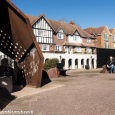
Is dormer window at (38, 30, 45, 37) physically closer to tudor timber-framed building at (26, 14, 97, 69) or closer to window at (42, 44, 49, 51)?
tudor timber-framed building at (26, 14, 97, 69)

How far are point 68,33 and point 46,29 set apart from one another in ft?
22.6

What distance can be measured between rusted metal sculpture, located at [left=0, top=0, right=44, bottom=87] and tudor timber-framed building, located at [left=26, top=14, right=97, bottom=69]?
19260mm

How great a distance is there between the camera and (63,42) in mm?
37750

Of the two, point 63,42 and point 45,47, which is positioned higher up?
point 63,42

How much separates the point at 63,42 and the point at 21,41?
2883cm

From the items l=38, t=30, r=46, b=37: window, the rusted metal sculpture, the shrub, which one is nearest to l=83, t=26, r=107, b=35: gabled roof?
l=38, t=30, r=46, b=37: window

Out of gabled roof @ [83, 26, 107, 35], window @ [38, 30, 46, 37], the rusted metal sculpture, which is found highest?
gabled roof @ [83, 26, 107, 35]

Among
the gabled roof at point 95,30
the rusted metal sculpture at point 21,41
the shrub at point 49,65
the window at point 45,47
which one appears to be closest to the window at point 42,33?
the window at point 45,47

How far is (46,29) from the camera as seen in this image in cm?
3391

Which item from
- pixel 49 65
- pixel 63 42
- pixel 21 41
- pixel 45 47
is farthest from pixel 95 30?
pixel 21 41

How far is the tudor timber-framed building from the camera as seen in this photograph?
3262 centimetres

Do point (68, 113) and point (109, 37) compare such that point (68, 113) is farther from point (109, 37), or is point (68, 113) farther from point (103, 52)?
point (109, 37)

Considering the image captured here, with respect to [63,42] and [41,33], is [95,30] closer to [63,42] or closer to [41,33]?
[63,42]

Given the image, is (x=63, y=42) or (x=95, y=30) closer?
(x=63, y=42)
